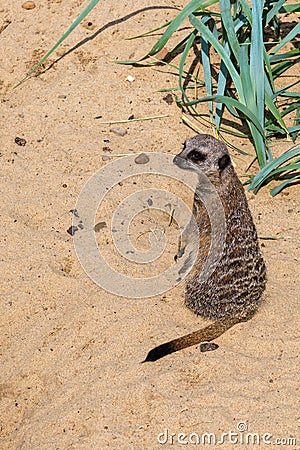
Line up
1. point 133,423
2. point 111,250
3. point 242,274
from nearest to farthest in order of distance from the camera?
point 133,423 < point 242,274 < point 111,250

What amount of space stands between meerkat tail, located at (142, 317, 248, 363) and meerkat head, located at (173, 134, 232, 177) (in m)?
0.58

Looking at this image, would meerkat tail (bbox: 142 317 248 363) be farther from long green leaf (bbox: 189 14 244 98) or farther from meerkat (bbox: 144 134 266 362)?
long green leaf (bbox: 189 14 244 98)

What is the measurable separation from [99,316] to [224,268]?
52 cm

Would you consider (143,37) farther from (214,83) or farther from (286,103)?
(286,103)

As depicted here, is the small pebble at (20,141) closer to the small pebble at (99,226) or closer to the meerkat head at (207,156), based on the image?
the small pebble at (99,226)

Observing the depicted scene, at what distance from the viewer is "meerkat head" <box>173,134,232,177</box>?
2.51 metres

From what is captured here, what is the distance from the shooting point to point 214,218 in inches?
101

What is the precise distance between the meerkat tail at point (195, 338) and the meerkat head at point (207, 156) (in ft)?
1.90

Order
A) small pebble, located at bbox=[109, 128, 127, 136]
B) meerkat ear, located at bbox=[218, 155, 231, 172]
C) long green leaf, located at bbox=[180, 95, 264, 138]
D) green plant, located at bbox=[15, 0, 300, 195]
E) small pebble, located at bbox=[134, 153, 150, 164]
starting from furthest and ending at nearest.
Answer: small pebble, located at bbox=[109, 128, 127, 136]
small pebble, located at bbox=[134, 153, 150, 164]
green plant, located at bbox=[15, 0, 300, 195]
long green leaf, located at bbox=[180, 95, 264, 138]
meerkat ear, located at bbox=[218, 155, 231, 172]

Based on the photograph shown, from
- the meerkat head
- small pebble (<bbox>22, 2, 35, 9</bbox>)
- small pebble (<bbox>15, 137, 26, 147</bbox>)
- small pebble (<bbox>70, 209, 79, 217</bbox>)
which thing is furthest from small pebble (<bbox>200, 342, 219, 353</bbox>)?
small pebble (<bbox>22, 2, 35, 9</bbox>)

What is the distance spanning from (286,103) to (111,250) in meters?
1.36

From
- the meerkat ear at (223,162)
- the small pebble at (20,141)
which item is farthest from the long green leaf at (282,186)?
the small pebble at (20,141)

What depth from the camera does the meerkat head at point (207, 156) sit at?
2508mm

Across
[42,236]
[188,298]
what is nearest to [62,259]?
[42,236]
